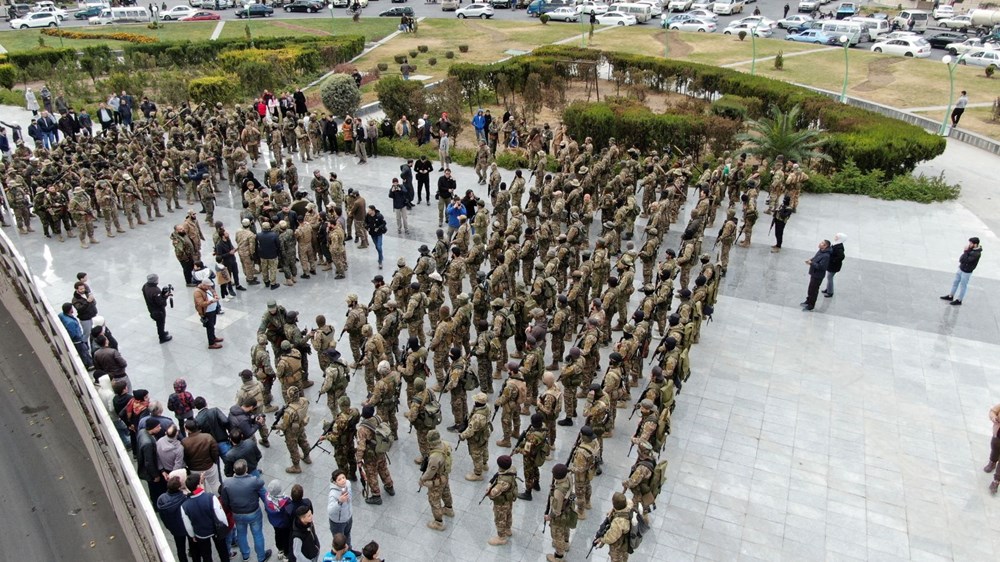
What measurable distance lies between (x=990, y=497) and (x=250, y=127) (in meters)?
19.9

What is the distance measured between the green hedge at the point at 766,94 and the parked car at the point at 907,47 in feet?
50.9

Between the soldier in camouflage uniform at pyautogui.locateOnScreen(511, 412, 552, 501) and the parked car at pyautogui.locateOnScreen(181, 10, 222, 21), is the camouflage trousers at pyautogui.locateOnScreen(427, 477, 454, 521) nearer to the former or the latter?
the soldier in camouflage uniform at pyautogui.locateOnScreen(511, 412, 552, 501)

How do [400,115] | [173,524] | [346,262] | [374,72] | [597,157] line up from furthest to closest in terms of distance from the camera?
[374,72] → [400,115] → [597,157] → [346,262] → [173,524]

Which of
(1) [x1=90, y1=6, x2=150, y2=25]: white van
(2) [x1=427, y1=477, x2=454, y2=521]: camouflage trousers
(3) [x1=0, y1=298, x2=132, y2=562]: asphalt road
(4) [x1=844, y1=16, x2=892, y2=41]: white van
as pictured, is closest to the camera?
(2) [x1=427, y1=477, x2=454, y2=521]: camouflage trousers

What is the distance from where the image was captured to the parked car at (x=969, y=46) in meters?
37.2

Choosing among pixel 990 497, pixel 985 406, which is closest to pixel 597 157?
pixel 985 406

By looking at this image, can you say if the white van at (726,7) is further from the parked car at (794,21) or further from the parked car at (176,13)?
the parked car at (176,13)

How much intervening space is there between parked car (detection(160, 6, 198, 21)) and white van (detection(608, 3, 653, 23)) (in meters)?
31.5

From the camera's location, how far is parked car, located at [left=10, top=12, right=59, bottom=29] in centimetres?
5238

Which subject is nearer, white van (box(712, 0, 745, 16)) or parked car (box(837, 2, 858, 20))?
parked car (box(837, 2, 858, 20))

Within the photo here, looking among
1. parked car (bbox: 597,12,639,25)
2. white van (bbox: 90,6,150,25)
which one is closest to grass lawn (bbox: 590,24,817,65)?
parked car (bbox: 597,12,639,25)

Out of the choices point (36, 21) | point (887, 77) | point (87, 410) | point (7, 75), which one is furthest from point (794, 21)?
point (36, 21)

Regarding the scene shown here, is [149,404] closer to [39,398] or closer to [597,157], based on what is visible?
[39,398]

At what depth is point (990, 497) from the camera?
948cm
